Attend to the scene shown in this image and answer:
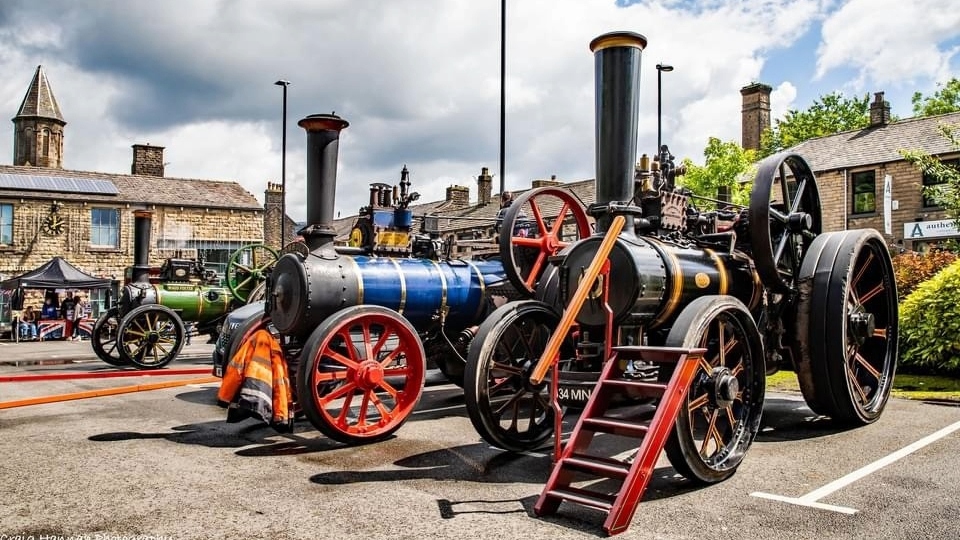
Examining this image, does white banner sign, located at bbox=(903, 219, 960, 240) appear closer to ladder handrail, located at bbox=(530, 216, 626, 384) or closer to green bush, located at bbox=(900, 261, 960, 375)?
green bush, located at bbox=(900, 261, 960, 375)

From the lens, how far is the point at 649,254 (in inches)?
225

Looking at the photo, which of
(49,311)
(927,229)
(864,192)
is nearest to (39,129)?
(49,311)

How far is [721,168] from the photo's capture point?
111ft

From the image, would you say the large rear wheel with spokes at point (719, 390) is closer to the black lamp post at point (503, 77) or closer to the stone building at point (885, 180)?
the black lamp post at point (503, 77)

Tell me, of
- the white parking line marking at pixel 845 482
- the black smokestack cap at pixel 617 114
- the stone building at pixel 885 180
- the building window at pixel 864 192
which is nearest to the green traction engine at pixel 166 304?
the black smokestack cap at pixel 617 114

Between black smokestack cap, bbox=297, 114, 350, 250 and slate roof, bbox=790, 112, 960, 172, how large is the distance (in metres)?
20.6

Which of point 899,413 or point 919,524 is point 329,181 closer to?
point 919,524

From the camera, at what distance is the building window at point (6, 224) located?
87.1 ft

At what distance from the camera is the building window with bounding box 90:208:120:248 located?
2812cm

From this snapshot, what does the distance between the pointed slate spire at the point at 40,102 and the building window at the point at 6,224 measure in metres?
20.5

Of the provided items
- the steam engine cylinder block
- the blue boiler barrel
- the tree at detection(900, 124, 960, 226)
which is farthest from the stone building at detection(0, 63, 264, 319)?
the steam engine cylinder block

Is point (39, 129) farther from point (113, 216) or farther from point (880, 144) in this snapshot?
point (880, 144)

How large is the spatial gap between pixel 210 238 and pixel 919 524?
28900mm

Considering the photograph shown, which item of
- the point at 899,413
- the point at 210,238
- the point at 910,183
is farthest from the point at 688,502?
the point at 210,238
